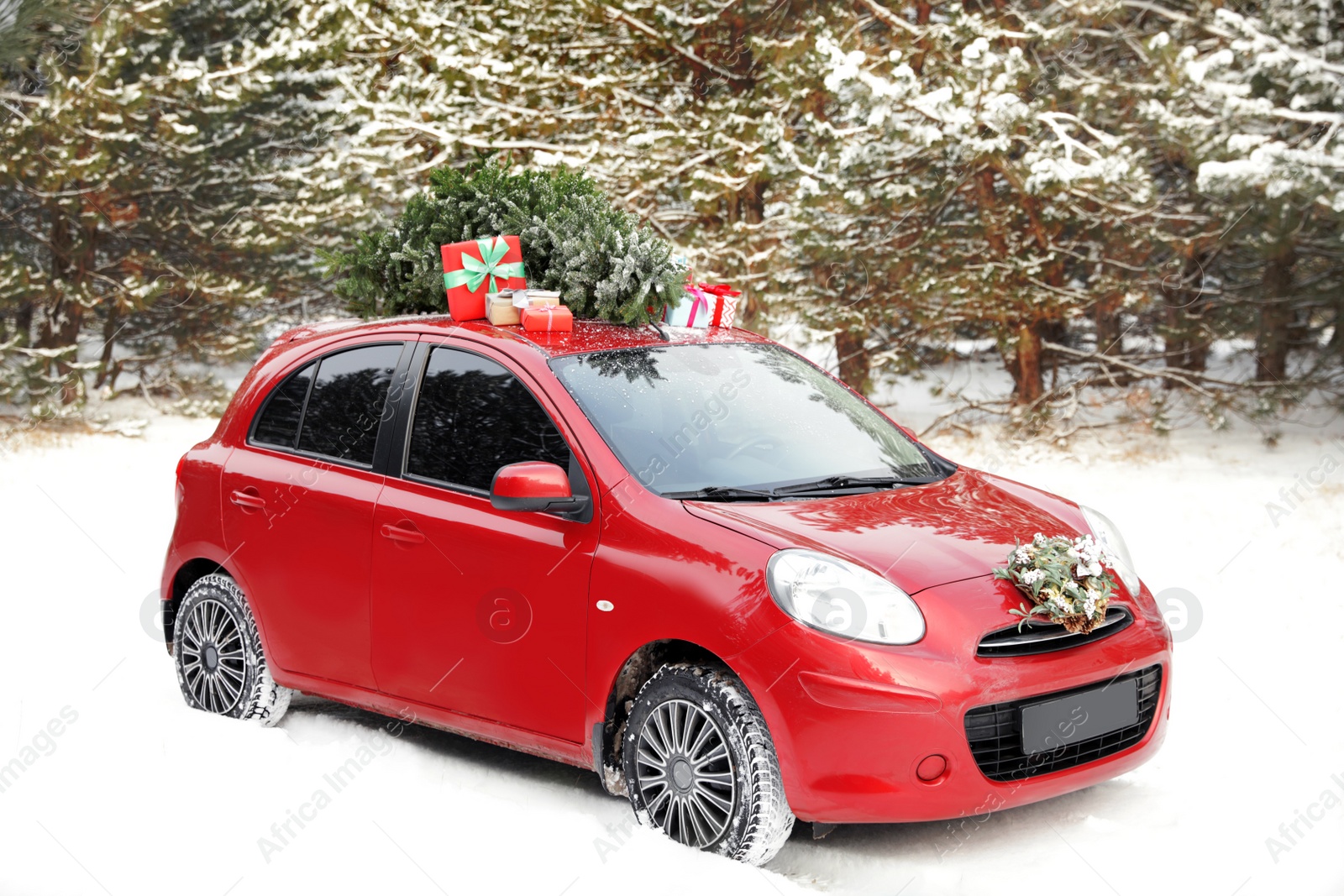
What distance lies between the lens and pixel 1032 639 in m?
4.09

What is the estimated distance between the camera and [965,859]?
432cm

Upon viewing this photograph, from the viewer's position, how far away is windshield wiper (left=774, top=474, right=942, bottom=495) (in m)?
4.71

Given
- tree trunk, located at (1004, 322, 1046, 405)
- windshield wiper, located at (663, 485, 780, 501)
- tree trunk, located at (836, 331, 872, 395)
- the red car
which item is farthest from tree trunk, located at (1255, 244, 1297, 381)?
windshield wiper, located at (663, 485, 780, 501)

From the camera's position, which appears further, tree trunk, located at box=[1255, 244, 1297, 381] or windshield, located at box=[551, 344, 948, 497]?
tree trunk, located at box=[1255, 244, 1297, 381]

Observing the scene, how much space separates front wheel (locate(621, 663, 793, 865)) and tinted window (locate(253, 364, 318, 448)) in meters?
2.36

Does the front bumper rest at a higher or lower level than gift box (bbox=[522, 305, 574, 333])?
lower

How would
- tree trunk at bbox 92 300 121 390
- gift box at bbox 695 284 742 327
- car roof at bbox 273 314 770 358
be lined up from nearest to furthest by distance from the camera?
car roof at bbox 273 314 770 358 → gift box at bbox 695 284 742 327 → tree trunk at bbox 92 300 121 390

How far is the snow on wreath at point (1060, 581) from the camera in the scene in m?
4.14

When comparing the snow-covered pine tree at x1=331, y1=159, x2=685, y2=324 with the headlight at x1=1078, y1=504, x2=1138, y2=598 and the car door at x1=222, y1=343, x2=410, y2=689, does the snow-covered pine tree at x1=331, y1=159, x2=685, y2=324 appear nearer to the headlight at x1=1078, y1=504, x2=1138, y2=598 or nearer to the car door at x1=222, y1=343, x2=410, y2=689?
the car door at x1=222, y1=343, x2=410, y2=689

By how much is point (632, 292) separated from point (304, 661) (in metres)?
2.15

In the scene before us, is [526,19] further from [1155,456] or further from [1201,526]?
[1201,526]

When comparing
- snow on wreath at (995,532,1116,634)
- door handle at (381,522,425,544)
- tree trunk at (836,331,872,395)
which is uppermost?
snow on wreath at (995,532,1116,634)

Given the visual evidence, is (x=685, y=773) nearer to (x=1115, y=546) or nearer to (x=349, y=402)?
(x=1115, y=546)

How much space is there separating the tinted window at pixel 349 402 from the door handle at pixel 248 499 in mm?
294
